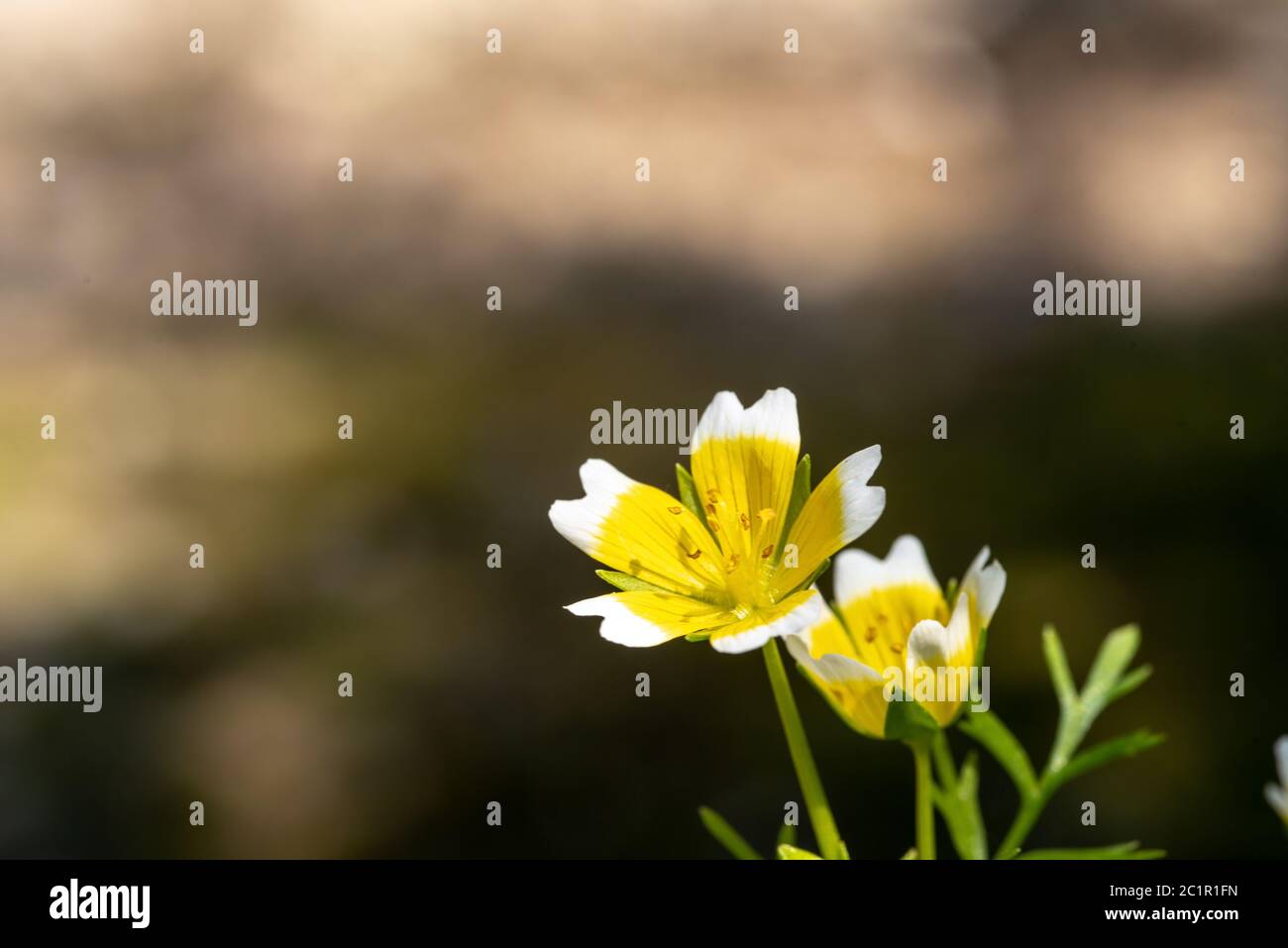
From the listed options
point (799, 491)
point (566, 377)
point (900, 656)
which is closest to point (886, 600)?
point (900, 656)

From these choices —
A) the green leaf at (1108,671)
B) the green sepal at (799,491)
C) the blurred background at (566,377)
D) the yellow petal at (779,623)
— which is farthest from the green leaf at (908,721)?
the blurred background at (566,377)

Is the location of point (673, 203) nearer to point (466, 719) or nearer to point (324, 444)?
point (324, 444)

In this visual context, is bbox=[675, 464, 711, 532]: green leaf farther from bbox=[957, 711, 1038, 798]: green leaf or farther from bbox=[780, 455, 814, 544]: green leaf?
bbox=[957, 711, 1038, 798]: green leaf

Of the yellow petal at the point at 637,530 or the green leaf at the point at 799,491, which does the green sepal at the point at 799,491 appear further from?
the yellow petal at the point at 637,530

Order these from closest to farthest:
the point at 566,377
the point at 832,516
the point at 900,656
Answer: the point at 832,516, the point at 900,656, the point at 566,377

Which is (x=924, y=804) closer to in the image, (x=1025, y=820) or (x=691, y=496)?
(x=1025, y=820)

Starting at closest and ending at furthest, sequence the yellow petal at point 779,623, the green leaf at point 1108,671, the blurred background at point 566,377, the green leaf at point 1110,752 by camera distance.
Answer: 1. the yellow petal at point 779,623
2. the green leaf at point 1110,752
3. the green leaf at point 1108,671
4. the blurred background at point 566,377

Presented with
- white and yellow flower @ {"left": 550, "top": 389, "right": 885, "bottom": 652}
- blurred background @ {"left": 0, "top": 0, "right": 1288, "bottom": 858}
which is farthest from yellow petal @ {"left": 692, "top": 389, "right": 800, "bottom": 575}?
blurred background @ {"left": 0, "top": 0, "right": 1288, "bottom": 858}

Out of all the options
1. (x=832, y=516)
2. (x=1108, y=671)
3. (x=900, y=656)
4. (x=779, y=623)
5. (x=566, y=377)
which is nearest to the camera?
(x=779, y=623)
